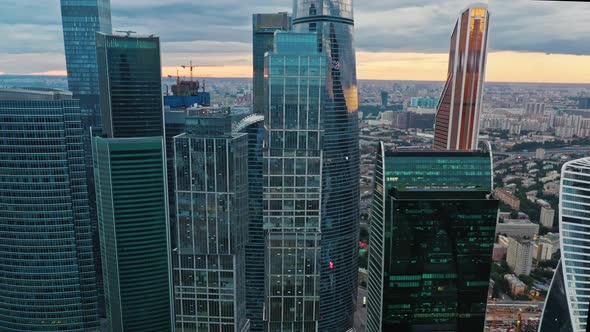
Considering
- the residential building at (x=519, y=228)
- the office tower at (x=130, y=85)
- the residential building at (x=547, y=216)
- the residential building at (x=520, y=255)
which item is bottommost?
the residential building at (x=520, y=255)

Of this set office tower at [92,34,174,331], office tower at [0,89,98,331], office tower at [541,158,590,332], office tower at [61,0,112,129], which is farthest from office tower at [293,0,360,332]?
office tower at [61,0,112,129]

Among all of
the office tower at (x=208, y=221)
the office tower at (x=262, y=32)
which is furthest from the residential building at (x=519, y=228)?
the office tower at (x=262, y=32)

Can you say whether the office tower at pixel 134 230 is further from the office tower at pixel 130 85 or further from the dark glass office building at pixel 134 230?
the office tower at pixel 130 85

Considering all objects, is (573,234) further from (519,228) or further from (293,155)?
(293,155)

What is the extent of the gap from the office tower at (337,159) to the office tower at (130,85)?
20.3 ft

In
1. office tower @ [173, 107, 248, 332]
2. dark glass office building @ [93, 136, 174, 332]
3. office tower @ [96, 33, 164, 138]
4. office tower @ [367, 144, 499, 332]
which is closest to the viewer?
office tower @ [173, 107, 248, 332]

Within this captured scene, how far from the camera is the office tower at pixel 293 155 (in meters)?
9.61

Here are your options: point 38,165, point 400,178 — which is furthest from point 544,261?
point 38,165

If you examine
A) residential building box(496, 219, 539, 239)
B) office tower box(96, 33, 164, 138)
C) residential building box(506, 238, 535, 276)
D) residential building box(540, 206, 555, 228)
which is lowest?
residential building box(506, 238, 535, 276)

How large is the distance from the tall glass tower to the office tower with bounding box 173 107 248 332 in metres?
Answer: 0.88

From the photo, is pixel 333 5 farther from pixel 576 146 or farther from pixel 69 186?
pixel 69 186

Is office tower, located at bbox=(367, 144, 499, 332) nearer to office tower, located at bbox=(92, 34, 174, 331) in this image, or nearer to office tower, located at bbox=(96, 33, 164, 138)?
office tower, located at bbox=(92, 34, 174, 331)

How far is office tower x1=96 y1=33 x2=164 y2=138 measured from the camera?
53.7 feet

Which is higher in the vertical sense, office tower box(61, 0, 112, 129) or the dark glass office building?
office tower box(61, 0, 112, 129)
